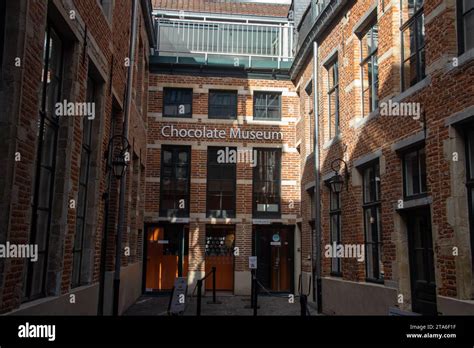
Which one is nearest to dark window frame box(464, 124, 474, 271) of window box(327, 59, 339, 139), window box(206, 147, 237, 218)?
window box(327, 59, 339, 139)

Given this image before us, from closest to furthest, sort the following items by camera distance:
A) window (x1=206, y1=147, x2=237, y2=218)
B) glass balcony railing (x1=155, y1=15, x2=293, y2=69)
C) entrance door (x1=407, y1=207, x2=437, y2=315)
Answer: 1. entrance door (x1=407, y1=207, x2=437, y2=315)
2. window (x1=206, y1=147, x2=237, y2=218)
3. glass balcony railing (x1=155, y1=15, x2=293, y2=69)

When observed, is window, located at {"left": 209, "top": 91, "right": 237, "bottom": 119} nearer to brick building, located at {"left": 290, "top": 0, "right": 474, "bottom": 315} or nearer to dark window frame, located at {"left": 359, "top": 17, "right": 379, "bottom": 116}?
brick building, located at {"left": 290, "top": 0, "right": 474, "bottom": 315}

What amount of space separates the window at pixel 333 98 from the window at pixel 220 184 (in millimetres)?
4540

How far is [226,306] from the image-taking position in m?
12.2

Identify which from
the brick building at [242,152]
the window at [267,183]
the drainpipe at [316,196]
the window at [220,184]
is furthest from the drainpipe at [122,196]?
the window at [267,183]

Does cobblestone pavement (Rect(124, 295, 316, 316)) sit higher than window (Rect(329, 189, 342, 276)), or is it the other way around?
window (Rect(329, 189, 342, 276))

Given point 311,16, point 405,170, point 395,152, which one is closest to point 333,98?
point 311,16

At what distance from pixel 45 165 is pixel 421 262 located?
19.4 feet

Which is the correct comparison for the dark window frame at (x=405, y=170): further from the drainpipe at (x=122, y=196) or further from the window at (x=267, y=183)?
the window at (x=267, y=183)

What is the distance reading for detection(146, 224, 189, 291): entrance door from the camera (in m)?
14.6

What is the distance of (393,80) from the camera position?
8.09 m

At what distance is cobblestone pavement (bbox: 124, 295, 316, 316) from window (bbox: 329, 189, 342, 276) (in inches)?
51.8

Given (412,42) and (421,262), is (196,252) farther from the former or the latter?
(412,42)
